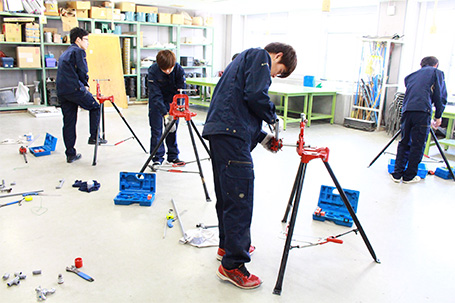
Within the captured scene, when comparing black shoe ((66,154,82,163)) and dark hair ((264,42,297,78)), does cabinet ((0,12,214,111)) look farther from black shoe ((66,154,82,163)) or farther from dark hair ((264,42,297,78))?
dark hair ((264,42,297,78))

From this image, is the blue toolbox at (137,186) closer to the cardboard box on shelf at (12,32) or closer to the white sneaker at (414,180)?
the white sneaker at (414,180)

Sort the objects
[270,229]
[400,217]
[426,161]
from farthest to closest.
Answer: [426,161] → [400,217] → [270,229]

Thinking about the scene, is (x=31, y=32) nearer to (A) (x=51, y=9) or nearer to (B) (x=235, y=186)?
(A) (x=51, y=9)

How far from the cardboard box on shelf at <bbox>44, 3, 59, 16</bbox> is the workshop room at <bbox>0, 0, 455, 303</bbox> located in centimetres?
3

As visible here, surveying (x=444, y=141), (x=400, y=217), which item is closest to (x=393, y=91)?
(x=444, y=141)

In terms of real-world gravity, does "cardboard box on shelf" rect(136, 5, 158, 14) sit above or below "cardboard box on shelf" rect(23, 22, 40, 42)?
above

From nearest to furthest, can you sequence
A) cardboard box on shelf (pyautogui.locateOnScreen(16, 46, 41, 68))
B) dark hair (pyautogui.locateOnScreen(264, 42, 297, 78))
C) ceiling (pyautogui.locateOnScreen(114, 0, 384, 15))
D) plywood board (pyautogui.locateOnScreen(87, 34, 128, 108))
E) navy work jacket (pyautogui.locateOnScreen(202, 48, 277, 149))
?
navy work jacket (pyautogui.locateOnScreen(202, 48, 277, 149)), dark hair (pyautogui.locateOnScreen(264, 42, 297, 78)), cardboard box on shelf (pyautogui.locateOnScreen(16, 46, 41, 68)), ceiling (pyautogui.locateOnScreen(114, 0, 384, 15)), plywood board (pyautogui.locateOnScreen(87, 34, 128, 108))

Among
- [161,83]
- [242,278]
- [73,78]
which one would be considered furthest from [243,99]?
[73,78]

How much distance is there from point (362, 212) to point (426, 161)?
2.29 metres

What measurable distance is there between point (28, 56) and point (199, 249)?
6.75m

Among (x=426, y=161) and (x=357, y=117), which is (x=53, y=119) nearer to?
(x=357, y=117)

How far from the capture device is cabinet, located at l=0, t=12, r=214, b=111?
8.00m

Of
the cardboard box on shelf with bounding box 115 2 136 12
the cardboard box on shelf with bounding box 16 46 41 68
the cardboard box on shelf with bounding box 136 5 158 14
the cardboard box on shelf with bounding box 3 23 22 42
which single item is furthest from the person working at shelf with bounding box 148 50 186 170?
the cardboard box on shelf with bounding box 136 5 158 14

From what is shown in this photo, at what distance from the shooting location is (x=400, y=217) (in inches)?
129
